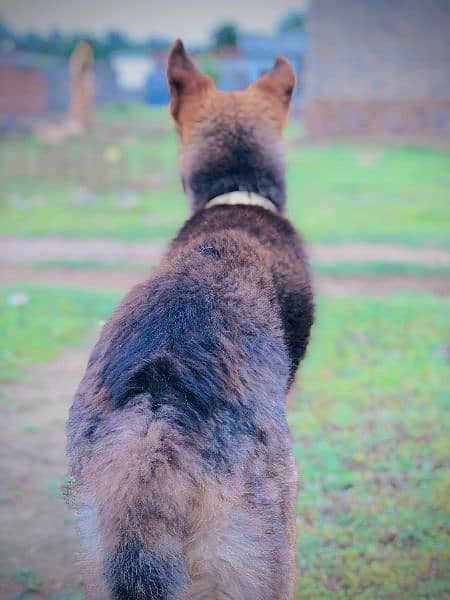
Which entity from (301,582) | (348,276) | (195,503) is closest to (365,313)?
(348,276)

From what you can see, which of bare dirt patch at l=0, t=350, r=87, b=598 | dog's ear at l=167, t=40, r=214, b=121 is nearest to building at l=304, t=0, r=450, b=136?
bare dirt patch at l=0, t=350, r=87, b=598

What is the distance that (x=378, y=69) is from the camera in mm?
A: 23047

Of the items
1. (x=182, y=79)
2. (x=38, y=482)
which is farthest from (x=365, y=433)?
(x=182, y=79)

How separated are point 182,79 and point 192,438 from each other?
249 cm

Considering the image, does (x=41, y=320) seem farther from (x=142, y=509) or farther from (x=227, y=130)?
(x=142, y=509)

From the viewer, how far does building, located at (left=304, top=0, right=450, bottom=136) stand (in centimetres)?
2259

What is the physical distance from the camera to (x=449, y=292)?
7.69 m

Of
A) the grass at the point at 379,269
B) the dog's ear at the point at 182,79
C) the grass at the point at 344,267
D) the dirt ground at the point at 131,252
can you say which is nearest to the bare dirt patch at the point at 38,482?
the dog's ear at the point at 182,79

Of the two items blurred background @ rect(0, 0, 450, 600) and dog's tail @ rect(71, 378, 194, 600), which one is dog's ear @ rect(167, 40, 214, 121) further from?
dog's tail @ rect(71, 378, 194, 600)

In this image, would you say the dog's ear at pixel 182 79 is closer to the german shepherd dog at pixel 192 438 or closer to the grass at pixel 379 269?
the german shepherd dog at pixel 192 438

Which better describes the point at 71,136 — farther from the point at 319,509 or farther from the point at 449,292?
the point at 319,509

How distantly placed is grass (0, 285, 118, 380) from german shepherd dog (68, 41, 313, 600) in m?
3.60

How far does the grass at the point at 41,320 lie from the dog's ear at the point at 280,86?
3100 mm

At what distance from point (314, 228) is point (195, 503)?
921cm
